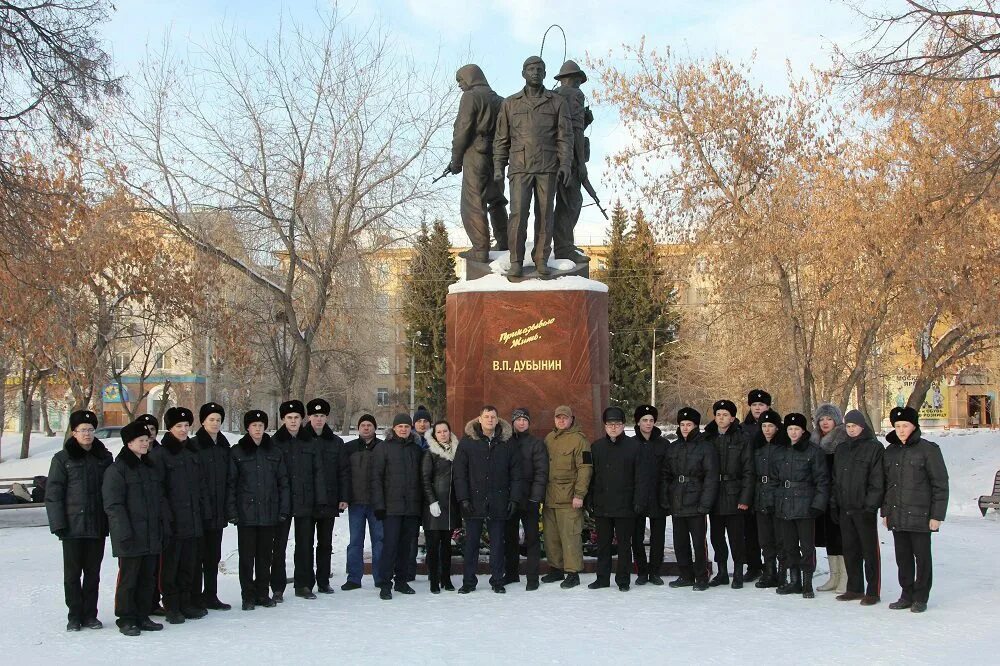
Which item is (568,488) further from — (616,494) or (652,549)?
(652,549)

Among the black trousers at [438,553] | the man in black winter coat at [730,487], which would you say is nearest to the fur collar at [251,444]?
the black trousers at [438,553]

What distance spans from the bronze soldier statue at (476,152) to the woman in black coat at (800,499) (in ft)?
12.9

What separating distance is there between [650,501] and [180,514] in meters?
3.85

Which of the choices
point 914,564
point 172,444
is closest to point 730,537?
point 914,564

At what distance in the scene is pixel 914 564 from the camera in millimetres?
8398

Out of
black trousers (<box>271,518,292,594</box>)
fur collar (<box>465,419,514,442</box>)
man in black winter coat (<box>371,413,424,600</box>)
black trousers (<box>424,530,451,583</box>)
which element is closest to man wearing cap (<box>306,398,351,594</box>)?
man in black winter coat (<box>371,413,424,600</box>)

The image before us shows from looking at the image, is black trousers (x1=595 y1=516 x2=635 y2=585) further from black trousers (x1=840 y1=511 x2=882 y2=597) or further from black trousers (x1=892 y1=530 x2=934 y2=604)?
black trousers (x1=892 y1=530 x2=934 y2=604)

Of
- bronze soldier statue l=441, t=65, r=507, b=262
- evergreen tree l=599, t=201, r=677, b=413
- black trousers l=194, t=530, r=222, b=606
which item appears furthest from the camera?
evergreen tree l=599, t=201, r=677, b=413

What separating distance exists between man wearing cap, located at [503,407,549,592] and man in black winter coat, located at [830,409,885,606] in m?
2.42

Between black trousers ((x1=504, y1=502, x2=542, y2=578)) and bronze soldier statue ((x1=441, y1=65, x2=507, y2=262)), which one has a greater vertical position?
bronze soldier statue ((x1=441, y1=65, x2=507, y2=262))

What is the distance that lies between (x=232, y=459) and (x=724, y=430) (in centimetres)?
420

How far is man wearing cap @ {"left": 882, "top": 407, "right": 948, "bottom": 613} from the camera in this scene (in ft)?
26.9

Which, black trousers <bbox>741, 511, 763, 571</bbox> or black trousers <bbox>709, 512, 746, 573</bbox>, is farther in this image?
black trousers <bbox>741, 511, 763, 571</bbox>

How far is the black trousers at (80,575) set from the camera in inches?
298
